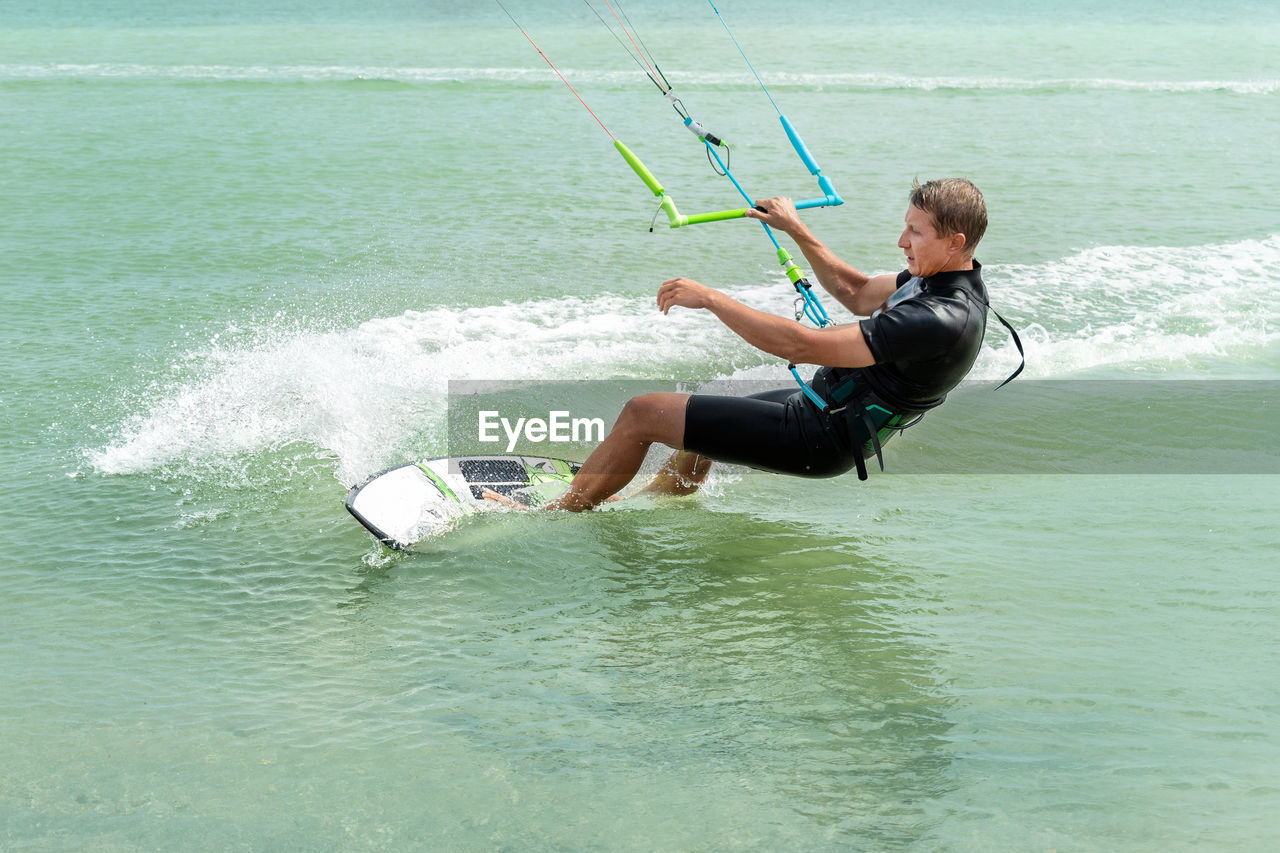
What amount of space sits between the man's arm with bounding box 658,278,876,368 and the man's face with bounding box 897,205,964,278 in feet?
1.23

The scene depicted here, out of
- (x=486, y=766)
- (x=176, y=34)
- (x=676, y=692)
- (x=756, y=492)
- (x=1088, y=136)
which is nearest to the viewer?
(x=486, y=766)

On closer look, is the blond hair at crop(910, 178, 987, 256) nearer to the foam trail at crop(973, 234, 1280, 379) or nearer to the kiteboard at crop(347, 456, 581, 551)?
the kiteboard at crop(347, 456, 581, 551)

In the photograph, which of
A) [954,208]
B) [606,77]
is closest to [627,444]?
[954,208]

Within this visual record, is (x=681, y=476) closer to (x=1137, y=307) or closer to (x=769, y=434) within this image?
(x=769, y=434)

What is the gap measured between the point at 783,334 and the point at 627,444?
1.03 metres

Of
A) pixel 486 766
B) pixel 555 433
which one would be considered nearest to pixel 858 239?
pixel 555 433

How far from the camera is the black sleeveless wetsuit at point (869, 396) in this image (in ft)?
13.2

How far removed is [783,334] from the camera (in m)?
3.98

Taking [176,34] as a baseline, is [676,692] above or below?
above

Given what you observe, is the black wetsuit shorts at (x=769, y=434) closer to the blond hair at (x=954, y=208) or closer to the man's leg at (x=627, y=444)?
the man's leg at (x=627, y=444)

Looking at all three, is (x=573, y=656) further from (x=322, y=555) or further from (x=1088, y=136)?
(x=1088, y=136)

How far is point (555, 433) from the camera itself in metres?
6.48

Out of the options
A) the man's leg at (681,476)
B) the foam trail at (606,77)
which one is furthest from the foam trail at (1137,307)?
the foam trail at (606,77)

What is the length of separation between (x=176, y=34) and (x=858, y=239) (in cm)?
2294
